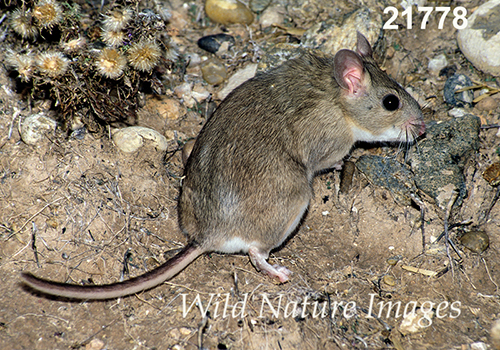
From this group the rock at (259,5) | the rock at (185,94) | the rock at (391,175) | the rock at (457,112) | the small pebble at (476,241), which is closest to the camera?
the small pebble at (476,241)

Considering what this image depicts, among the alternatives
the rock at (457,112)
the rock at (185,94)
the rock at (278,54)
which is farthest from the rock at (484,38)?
the rock at (185,94)

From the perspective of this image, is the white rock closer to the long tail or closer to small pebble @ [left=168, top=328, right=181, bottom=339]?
the long tail

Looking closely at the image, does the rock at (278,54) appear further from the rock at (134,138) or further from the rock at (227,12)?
the rock at (134,138)

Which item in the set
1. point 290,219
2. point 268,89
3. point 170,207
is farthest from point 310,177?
point 170,207

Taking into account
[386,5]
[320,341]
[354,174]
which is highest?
[386,5]

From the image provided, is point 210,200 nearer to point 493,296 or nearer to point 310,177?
point 310,177

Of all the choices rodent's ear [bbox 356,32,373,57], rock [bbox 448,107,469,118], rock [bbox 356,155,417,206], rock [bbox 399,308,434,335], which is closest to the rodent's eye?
rodent's ear [bbox 356,32,373,57]
